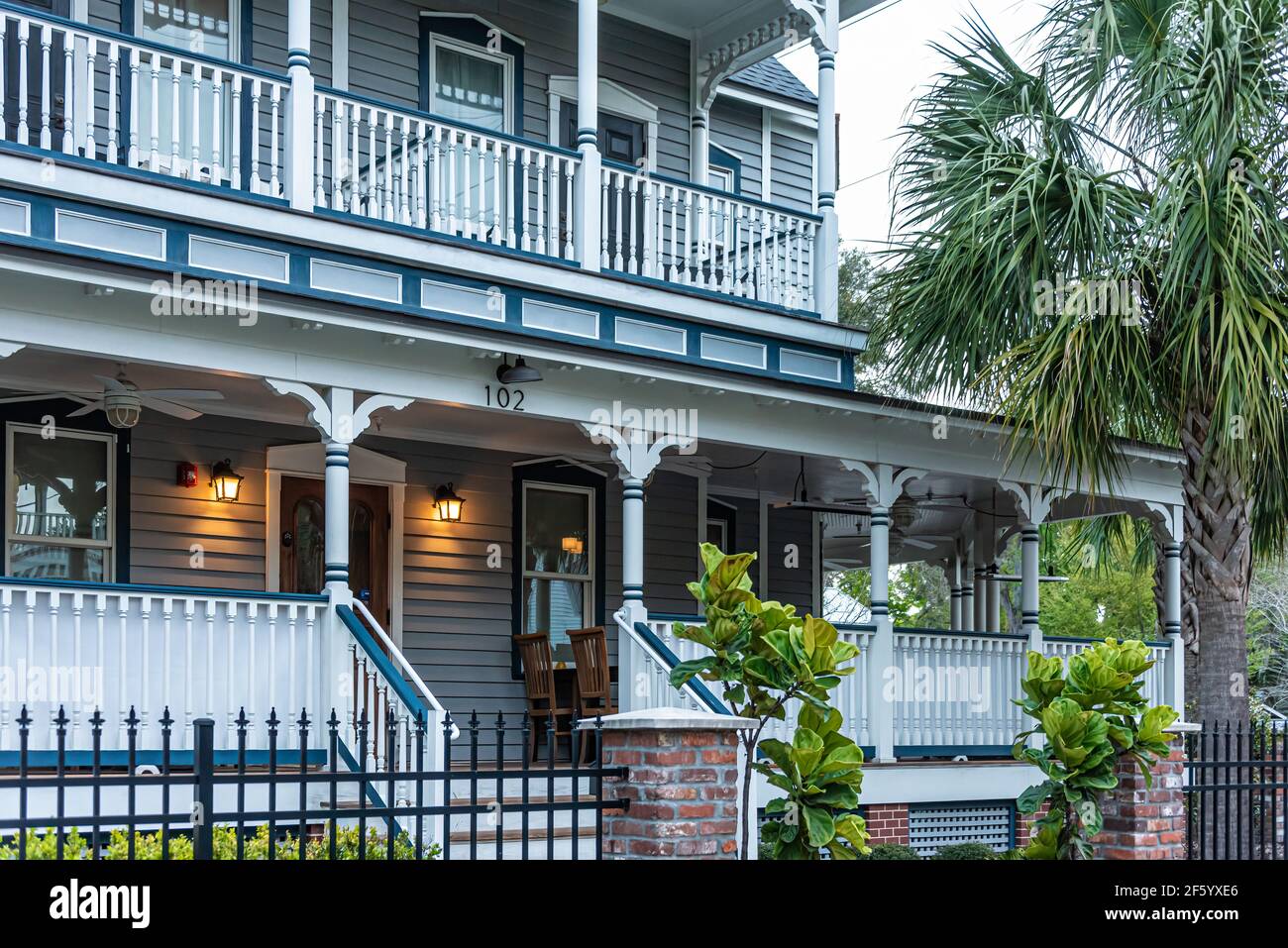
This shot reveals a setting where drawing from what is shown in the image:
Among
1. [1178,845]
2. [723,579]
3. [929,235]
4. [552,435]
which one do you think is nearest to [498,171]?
[552,435]

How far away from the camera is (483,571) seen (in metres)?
13.8

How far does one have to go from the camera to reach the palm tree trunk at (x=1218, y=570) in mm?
12734

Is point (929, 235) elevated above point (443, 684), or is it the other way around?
point (929, 235)

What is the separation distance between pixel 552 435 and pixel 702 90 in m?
4.32

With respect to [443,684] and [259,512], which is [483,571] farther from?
[259,512]

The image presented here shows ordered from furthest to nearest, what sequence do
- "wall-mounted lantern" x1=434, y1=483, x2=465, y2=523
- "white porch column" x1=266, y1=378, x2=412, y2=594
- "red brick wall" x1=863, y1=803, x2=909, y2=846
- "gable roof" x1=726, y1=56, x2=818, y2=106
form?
"gable roof" x1=726, y1=56, x2=818, y2=106
"wall-mounted lantern" x1=434, y1=483, x2=465, y2=523
"red brick wall" x1=863, y1=803, x2=909, y2=846
"white porch column" x1=266, y1=378, x2=412, y2=594

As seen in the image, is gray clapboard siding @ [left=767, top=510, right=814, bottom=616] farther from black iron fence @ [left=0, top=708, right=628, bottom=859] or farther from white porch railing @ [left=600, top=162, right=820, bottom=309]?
black iron fence @ [left=0, top=708, right=628, bottom=859]

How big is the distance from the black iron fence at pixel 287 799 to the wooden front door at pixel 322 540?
2.04m

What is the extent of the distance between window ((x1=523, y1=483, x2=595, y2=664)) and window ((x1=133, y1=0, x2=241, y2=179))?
4.09 meters

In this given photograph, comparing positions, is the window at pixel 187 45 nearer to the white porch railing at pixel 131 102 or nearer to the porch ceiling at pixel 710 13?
the white porch railing at pixel 131 102

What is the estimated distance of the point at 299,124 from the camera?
10.4 metres

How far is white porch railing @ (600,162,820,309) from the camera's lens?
12.1 metres

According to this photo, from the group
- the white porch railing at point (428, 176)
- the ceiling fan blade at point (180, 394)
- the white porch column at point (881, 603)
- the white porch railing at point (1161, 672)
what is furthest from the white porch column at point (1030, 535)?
the ceiling fan blade at point (180, 394)

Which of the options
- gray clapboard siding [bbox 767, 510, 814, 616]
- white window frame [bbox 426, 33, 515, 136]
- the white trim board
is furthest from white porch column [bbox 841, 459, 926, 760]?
white window frame [bbox 426, 33, 515, 136]
